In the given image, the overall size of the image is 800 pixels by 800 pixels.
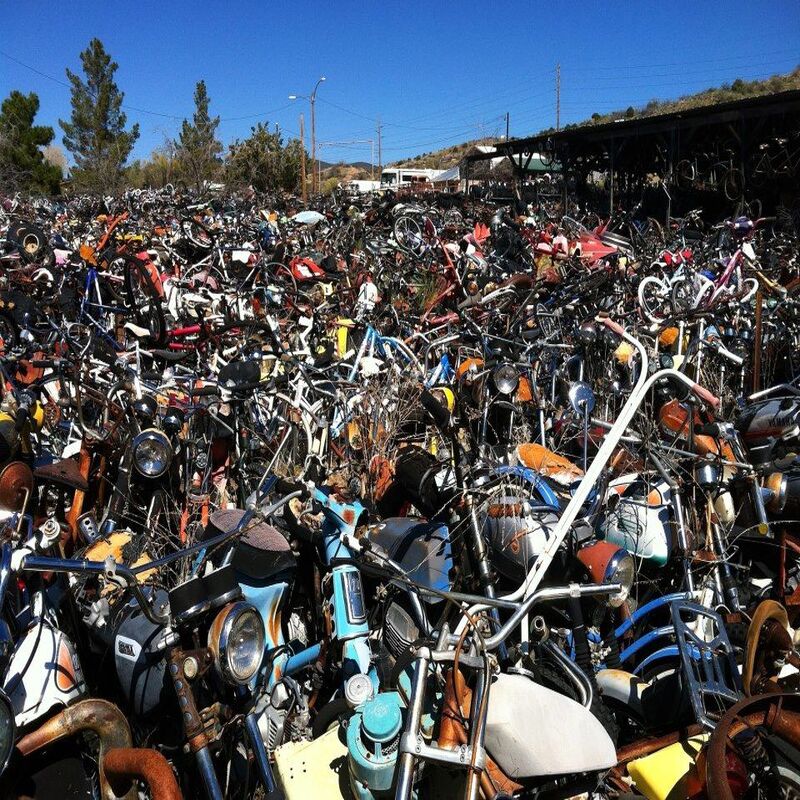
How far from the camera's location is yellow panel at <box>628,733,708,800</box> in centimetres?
208

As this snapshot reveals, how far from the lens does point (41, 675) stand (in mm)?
2365

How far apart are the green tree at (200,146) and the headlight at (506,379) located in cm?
3347

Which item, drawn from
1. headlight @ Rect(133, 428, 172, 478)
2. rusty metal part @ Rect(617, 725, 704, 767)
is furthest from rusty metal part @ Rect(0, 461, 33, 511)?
rusty metal part @ Rect(617, 725, 704, 767)

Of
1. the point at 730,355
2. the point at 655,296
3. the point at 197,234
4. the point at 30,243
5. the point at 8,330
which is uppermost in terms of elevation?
the point at 197,234

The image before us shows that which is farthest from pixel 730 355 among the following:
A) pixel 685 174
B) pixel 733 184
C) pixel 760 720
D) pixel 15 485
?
pixel 685 174

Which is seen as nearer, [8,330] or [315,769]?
[315,769]

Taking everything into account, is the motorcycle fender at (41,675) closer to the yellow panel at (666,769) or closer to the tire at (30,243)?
the yellow panel at (666,769)

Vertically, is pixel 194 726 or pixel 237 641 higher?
pixel 237 641

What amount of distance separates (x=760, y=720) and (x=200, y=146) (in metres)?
47.3

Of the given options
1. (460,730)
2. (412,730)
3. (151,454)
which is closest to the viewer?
(412,730)

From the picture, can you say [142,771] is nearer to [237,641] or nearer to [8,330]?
[237,641]

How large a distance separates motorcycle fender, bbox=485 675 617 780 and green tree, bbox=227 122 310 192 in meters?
40.5

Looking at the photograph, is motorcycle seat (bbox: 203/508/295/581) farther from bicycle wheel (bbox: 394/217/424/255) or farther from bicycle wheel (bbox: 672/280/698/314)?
bicycle wheel (bbox: 394/217/424/255)

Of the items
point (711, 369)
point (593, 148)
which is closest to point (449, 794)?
point (711, 369)
